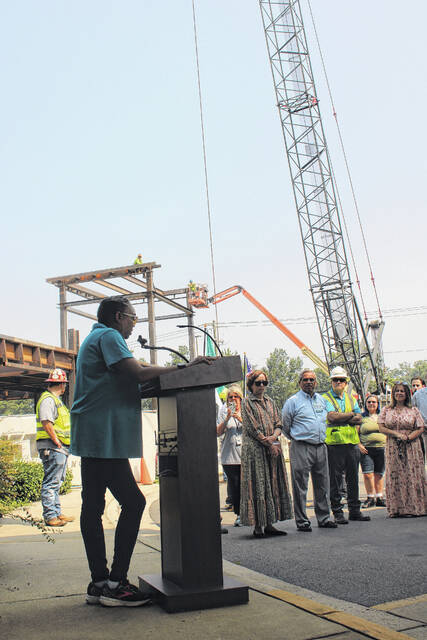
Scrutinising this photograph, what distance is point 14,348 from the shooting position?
15.8m

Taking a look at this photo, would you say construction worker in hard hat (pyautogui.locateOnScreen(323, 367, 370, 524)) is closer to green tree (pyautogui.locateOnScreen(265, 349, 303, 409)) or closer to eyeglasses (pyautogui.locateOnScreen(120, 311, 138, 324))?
eyeglasses (pyautogui.locateOnScreen(120, 311, 138, 324))

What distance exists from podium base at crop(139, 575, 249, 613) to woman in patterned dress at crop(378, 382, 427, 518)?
5075 millimetres

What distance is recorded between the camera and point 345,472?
25.6 feet

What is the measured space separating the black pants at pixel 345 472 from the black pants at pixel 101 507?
473 cm

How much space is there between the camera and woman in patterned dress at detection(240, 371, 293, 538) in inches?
256

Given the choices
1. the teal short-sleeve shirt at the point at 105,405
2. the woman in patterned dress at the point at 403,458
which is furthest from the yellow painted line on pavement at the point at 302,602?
the woman in patterned dress at the point at 403,458

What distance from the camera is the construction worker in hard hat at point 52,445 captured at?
23.4 feet

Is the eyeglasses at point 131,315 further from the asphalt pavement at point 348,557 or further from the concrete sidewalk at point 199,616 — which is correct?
the asphalt pavement at point 348,557

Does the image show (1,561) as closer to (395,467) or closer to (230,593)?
(230,593)

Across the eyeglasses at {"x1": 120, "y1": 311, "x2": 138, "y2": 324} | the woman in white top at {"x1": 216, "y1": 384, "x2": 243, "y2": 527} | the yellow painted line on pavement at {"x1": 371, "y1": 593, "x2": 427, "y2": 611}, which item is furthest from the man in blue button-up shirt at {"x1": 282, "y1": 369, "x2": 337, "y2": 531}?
the eyeglasses at {"x1": 120, "y1": 311, "x2": 138, "y2": 324}

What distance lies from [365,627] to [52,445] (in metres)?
5.07

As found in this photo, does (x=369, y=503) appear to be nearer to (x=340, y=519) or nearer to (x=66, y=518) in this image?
(x=340, y=519)

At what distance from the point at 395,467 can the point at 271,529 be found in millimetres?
2378

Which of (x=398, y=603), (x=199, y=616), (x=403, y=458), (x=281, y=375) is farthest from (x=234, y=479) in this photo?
(x=281, y=375)
